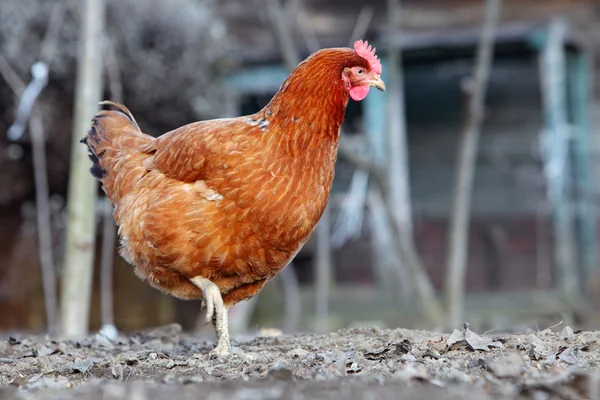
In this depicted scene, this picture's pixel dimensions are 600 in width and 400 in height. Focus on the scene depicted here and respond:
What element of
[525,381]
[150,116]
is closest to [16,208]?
[150,116]

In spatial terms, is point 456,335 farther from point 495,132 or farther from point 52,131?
point 495,132

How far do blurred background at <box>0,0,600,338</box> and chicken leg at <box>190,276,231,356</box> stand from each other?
126 inches

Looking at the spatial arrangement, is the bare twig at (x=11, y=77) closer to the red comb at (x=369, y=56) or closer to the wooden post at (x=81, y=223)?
the wooden post at (x=81, y=223)

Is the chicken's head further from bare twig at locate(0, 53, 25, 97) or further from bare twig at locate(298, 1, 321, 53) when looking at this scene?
bare twig at locate(298, 1, 321, 53)

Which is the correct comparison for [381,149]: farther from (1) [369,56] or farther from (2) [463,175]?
(1) [369,56]

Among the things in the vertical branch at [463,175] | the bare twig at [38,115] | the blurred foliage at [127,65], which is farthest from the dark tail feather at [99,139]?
the vertical branch at [463,175]

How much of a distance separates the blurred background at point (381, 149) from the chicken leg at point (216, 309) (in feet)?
10.5

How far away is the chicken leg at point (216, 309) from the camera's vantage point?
13.7 feet

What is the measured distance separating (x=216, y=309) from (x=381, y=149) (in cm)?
542

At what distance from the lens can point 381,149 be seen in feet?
30.7

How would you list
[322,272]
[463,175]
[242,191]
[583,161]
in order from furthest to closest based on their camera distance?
[583,161]
[322,272]
[463,175]
[242,191]

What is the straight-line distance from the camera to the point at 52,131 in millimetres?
8227

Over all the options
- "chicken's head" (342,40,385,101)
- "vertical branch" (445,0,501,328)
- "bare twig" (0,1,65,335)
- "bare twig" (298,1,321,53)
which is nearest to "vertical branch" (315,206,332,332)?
"vertical branch" (445,0,501,328)

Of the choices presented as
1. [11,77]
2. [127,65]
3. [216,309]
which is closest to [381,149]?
[127,65]
